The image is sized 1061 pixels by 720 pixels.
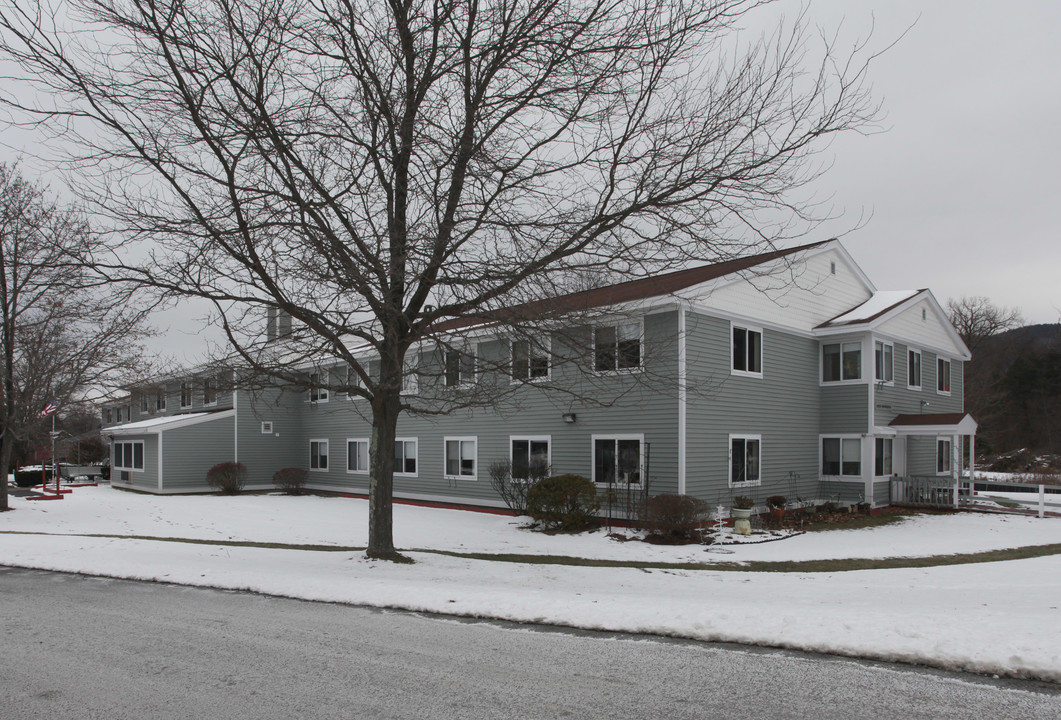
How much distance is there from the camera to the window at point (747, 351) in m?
18.7

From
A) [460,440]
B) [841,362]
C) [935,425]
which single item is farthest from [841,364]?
[460,440]

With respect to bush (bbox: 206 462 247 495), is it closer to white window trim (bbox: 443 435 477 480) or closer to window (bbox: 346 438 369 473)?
window (bbox: 346 438 369 473)

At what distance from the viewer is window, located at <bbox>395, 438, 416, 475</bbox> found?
972 inches

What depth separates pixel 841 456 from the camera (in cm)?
2147

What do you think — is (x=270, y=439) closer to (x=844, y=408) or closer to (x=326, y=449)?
(x=326, y=449)

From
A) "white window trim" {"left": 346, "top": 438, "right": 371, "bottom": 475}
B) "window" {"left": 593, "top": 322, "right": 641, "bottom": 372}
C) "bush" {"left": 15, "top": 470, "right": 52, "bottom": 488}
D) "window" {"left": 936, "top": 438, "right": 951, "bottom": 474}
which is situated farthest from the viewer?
"bush" {"left": 15, "top": 470, "right": 52, "bottom": 488}

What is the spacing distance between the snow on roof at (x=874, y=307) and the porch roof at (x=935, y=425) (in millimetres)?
3406

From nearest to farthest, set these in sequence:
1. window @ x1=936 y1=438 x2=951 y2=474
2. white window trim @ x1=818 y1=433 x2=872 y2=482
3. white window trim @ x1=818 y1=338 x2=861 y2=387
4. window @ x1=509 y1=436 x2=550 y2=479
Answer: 1. window @ x1=509 y1=436 x2=550 y2=479
2. white window trim @ x1=818 y1=433 x2=872 y2=482
3. white window trim @ x1=818 y1=338 x2=861 y2=387
4. window @ x1=936 y1=438 x2=951 y2=474

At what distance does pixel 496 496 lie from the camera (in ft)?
70.2

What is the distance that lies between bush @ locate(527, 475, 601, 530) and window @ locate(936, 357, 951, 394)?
15821mm

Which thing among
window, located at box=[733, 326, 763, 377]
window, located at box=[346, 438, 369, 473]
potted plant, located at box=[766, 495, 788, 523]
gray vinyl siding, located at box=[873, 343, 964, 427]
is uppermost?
window, located at box=[733, 326, 763, 377]

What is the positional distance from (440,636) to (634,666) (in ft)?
6.24

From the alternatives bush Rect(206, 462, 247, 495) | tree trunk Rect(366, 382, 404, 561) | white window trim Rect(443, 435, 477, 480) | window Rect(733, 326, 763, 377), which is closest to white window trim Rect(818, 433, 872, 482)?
window Rect(733, 326, 763, 377)

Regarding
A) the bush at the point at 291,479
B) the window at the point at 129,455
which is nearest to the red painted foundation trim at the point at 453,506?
the bush at the point at 291,479
